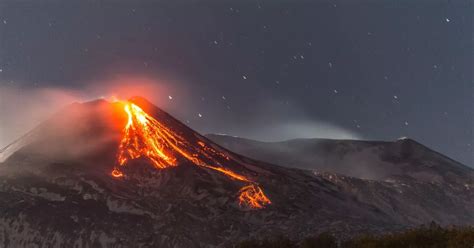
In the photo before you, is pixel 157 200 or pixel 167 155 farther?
pixel 167 155

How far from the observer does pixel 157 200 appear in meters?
147

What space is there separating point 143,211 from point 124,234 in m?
14.5

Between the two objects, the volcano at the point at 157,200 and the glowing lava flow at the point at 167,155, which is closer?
the volcano at the point at 157,200

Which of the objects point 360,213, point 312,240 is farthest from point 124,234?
point 360,213

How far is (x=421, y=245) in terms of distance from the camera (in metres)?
52.8

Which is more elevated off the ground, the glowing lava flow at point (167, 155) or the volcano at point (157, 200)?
the glowing lava flow at point (167, 155)

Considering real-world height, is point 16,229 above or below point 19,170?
below

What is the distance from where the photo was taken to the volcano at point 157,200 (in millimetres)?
123750

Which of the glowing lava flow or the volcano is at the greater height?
the glowing lava flow

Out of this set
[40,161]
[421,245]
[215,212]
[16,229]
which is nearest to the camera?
[421,245]

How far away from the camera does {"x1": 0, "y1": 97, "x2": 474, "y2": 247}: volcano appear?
123750 millimetres

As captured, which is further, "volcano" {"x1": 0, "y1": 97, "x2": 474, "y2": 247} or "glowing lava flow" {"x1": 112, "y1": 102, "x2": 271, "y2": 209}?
"glowing lava flow" {"x1": 112, "y1": 102, "x2": 271, "y2": 209}

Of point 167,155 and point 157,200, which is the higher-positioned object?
point 167,155

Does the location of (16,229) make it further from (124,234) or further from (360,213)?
(360,213)
